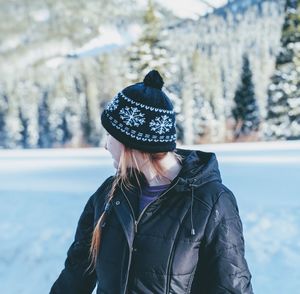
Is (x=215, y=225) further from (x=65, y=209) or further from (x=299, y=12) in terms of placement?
(x=299, y=12)

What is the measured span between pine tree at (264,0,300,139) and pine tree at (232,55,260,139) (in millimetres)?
7456

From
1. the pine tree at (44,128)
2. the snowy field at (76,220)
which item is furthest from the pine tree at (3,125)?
the snowy field at (76,220)

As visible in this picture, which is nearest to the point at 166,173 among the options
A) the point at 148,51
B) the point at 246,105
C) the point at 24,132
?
the point at 148,51

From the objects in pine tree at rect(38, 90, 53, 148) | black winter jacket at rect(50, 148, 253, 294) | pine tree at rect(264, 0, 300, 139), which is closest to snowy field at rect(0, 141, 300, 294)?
black winter jacket at rect(50, 148, 253, 294)

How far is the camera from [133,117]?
198cm

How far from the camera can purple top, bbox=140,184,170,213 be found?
2.00 metres

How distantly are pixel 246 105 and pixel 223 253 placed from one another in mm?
37536

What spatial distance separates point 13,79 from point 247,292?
359 feet

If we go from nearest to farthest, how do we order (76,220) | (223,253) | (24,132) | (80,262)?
(223,253) → (80,262) → (76,220) → (24,132)

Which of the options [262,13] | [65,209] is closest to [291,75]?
[65,209]

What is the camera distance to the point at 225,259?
184 cm

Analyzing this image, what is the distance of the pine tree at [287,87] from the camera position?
91.2 ft

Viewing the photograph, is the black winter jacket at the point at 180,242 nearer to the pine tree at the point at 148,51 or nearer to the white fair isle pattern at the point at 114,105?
the white fair isle pattern at the point at 114,105

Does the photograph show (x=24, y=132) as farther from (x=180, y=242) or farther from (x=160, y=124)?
(x=180, y=242)
